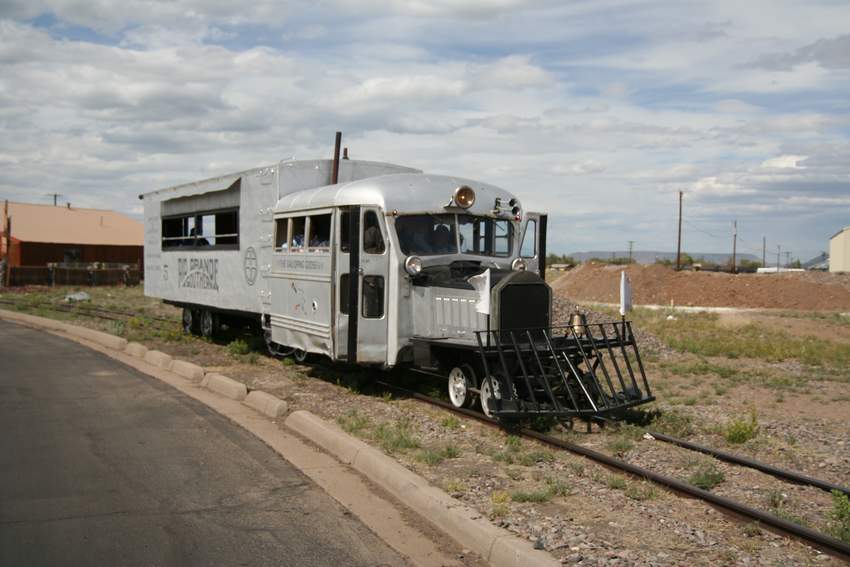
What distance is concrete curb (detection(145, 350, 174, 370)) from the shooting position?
1420 centimetres

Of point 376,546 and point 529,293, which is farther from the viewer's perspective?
point 529,293

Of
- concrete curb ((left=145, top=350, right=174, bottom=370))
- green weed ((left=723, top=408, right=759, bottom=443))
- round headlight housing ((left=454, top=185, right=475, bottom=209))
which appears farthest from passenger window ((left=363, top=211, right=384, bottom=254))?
concrete curb ((left=145, top=350, right=174, bottom=370))

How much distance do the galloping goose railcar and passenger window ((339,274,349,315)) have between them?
2 cm

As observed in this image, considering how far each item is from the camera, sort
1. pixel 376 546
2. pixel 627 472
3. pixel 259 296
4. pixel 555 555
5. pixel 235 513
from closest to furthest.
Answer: pixel 555 555 < pixel 376 546 < pixel 235 513 < pixel 627 472 < pixel 259 296

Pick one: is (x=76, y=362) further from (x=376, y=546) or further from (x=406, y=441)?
(x=376, y=546)

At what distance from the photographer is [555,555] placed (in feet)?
17.2

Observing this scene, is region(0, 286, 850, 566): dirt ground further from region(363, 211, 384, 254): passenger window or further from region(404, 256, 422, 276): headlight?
region(363, 211, 384, 254): passenger window

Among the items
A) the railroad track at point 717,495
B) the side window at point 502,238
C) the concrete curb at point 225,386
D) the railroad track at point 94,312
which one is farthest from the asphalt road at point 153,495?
the railroad track at point 94,312

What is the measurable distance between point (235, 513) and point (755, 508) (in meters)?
4.16

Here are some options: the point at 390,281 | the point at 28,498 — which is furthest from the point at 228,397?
the point at 28,498

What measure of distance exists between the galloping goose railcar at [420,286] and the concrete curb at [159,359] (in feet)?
5.34

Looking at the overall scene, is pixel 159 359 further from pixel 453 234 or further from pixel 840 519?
pixel 840 519

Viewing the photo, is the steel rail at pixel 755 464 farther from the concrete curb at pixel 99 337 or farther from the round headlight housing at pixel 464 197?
the concrete curb at pixel 99 337

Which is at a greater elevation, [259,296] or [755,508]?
[259,296]
